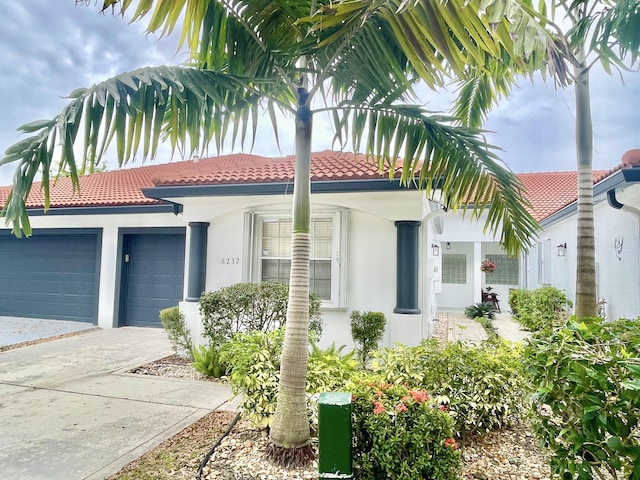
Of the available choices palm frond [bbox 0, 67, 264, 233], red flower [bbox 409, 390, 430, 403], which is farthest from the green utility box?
palm frond [bbox 0, 67, 264, 233]

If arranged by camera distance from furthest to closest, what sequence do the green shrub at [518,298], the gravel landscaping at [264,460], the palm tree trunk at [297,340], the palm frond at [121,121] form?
the green shrub at [518,298]
the palm tree trunk at [297,340]
the gravel landscaping at [264,460]
the palm frond at [121,121]

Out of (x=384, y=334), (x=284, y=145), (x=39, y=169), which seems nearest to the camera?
(x=39, y=169)

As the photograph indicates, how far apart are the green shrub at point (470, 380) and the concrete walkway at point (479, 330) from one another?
4.60 meters

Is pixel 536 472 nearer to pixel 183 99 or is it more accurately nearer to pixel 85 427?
pixel 183 99

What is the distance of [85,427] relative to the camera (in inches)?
173

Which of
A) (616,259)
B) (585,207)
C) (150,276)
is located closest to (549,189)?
(616,259)

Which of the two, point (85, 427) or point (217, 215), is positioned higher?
point (217, 215)

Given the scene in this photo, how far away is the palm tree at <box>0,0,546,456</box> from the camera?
2.67 m

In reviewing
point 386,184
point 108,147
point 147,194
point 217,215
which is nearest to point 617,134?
point 386,184

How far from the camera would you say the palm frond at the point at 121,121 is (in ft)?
9.26

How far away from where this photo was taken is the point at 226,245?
8.08 m

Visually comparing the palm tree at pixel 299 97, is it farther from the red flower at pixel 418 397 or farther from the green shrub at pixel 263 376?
the red flower at pixel 418 397

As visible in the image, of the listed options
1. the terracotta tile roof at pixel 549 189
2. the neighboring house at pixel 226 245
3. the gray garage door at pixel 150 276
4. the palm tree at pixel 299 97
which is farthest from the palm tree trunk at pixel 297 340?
the terracotta tile roof at pixel 549 189

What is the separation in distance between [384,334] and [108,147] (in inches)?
222
